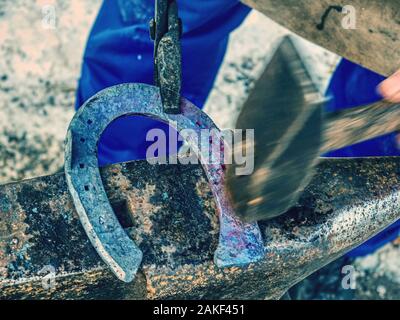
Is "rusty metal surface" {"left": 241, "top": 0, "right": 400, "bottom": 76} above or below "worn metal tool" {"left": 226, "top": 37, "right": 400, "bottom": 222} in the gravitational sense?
above

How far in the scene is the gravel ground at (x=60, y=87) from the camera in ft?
7.67

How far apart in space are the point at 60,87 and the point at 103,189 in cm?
146

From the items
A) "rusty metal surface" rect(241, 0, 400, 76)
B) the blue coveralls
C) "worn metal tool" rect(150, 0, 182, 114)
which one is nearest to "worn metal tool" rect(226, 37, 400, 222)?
"worn metal tool" rect(150, 0, 182, 114)

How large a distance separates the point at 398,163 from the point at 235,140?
0.47 meters

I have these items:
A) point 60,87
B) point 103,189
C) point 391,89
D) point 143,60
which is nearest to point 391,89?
point 391,89

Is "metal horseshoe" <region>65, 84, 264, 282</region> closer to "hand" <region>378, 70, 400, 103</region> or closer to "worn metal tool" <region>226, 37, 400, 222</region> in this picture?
"worn metal tool" <region>226, 37, 400, 222</region>

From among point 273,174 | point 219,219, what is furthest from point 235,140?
point 219,219

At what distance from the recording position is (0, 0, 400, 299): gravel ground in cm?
234

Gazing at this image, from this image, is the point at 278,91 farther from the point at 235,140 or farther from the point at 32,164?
the point at 32,164

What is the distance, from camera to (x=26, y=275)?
103 centimetres

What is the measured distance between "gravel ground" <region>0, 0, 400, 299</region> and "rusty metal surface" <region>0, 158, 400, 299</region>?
924mm

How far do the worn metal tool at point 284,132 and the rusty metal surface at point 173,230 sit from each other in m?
0.08

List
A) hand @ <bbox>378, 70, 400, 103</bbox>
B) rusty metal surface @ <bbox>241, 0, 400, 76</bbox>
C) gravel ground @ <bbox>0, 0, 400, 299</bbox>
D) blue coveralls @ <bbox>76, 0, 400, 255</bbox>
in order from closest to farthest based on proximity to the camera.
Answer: hand @ <bbox>378, 70, 400, 103</bbox> → rusty metal surface @ <bbox>241, 0, 400, 76</bbox> → blue coveralls @ <bbox>76, 0, 400, 255</bbox> → gravel ground @ <bbox>0, 0, 400, 299</bbox>

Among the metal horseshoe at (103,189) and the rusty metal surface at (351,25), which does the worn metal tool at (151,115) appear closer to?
the metal horseshoe at (103,189)
